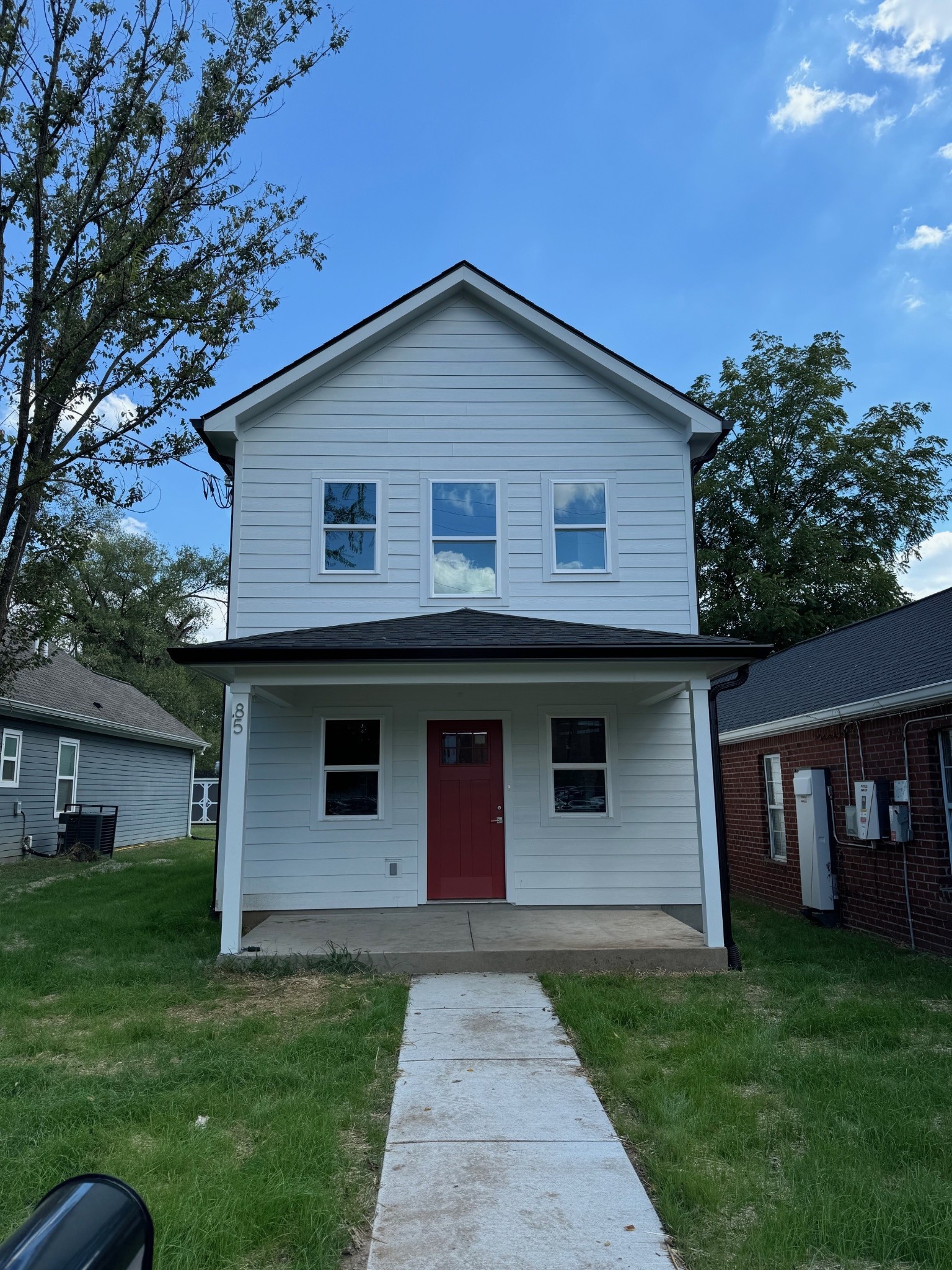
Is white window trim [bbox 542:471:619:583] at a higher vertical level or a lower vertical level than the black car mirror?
higher

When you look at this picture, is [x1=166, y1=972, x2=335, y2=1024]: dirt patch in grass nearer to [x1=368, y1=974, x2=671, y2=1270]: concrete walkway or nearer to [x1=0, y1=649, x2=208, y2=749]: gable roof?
[x1=368, y1=974, x2=671, y2=1270]: concrete walkway

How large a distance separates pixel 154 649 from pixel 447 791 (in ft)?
97.7

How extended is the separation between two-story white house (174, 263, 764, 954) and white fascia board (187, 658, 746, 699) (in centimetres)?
111

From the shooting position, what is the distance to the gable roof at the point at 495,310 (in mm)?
10125

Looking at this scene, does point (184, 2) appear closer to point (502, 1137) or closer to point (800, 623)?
point (502, 1137)

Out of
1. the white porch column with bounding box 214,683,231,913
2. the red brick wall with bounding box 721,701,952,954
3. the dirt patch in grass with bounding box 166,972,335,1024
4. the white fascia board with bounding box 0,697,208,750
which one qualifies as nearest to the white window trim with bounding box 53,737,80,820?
the white fascia board with bounding box 0,697,208,750

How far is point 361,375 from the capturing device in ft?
34.6

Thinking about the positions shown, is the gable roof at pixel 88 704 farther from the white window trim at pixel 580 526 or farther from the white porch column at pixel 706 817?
the white porch column at pixel 706 817

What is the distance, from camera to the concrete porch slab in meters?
7.54

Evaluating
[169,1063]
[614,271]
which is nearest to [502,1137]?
[169,1063]

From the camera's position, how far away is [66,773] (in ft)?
62.1

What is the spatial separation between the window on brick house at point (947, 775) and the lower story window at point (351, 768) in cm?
582

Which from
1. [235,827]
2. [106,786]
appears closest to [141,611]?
[106,786]

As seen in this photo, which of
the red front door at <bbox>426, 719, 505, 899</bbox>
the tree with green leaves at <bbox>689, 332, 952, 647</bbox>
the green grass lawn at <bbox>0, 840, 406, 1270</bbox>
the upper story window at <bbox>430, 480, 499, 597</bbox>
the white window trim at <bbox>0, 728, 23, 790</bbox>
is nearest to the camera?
the green grass lawn at <bbox>0, 840, 406, 1270</bbox>
